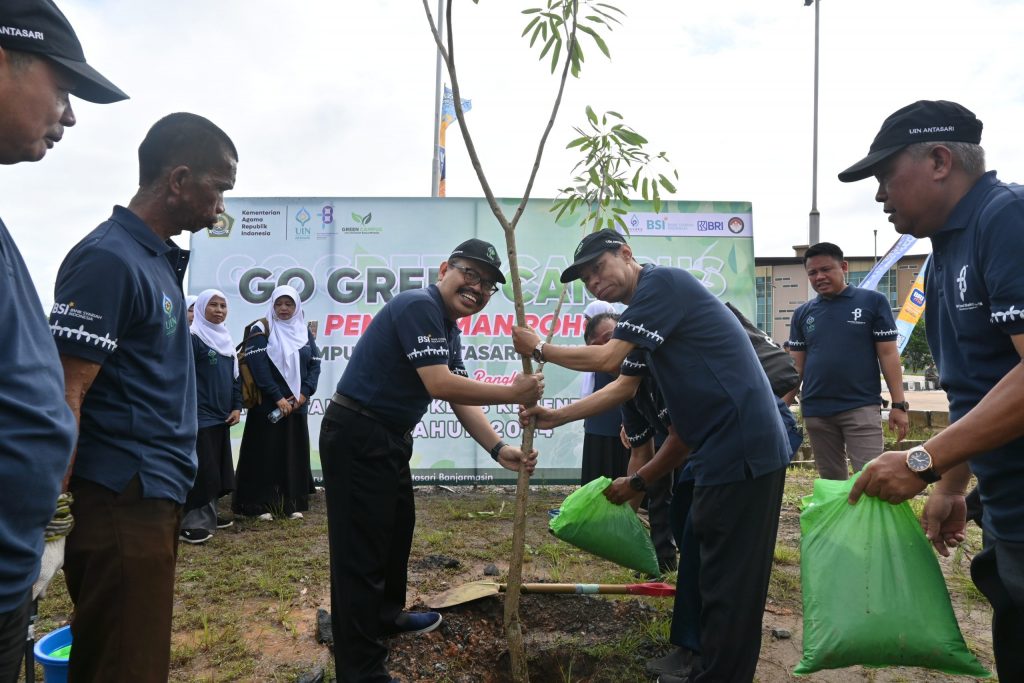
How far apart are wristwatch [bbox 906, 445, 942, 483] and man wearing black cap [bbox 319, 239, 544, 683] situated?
1421 millimetres

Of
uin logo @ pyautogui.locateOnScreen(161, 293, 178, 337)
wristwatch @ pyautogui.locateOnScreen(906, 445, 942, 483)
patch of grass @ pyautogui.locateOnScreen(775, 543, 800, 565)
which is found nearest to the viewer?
wristwatch @ pyautogui.locateOnScreen(906, 445, 942, 483)

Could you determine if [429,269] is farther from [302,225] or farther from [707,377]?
[707,377]

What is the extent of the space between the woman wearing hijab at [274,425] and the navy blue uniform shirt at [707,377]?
4.25 m

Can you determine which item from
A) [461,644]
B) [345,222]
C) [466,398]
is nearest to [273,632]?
[461,644]

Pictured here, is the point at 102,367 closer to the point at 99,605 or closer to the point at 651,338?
the point at 99,605

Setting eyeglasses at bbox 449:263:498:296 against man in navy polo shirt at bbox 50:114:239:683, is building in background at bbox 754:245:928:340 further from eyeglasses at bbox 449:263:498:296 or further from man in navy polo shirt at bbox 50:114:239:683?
man in navy polo shirt at bbox 50:114:239:683

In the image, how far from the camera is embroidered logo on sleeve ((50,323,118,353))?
1.64 meters

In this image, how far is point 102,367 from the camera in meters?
1.76

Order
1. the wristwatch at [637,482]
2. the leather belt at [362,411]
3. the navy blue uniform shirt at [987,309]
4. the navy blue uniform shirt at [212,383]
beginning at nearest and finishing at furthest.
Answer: the navy blue uniform shirt at [987,309] → the leather belt at [362,411] → the wristwatch at [637,482] → the navy blue uniform shirt at [212,383]

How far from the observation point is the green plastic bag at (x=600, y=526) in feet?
10.9

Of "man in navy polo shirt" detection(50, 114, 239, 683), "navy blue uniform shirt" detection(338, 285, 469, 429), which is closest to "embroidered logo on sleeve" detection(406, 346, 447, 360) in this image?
"navy blue uniform shirt" detection(338, 285, 469, 429)

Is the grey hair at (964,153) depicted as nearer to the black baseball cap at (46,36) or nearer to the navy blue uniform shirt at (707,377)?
the navy blue uniform shirt at (707,377)

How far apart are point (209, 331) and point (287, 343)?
763 millimetres

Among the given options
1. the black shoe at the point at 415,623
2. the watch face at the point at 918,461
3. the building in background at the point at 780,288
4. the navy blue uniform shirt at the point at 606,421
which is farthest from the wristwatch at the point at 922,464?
the building in background at the point at 780,288
